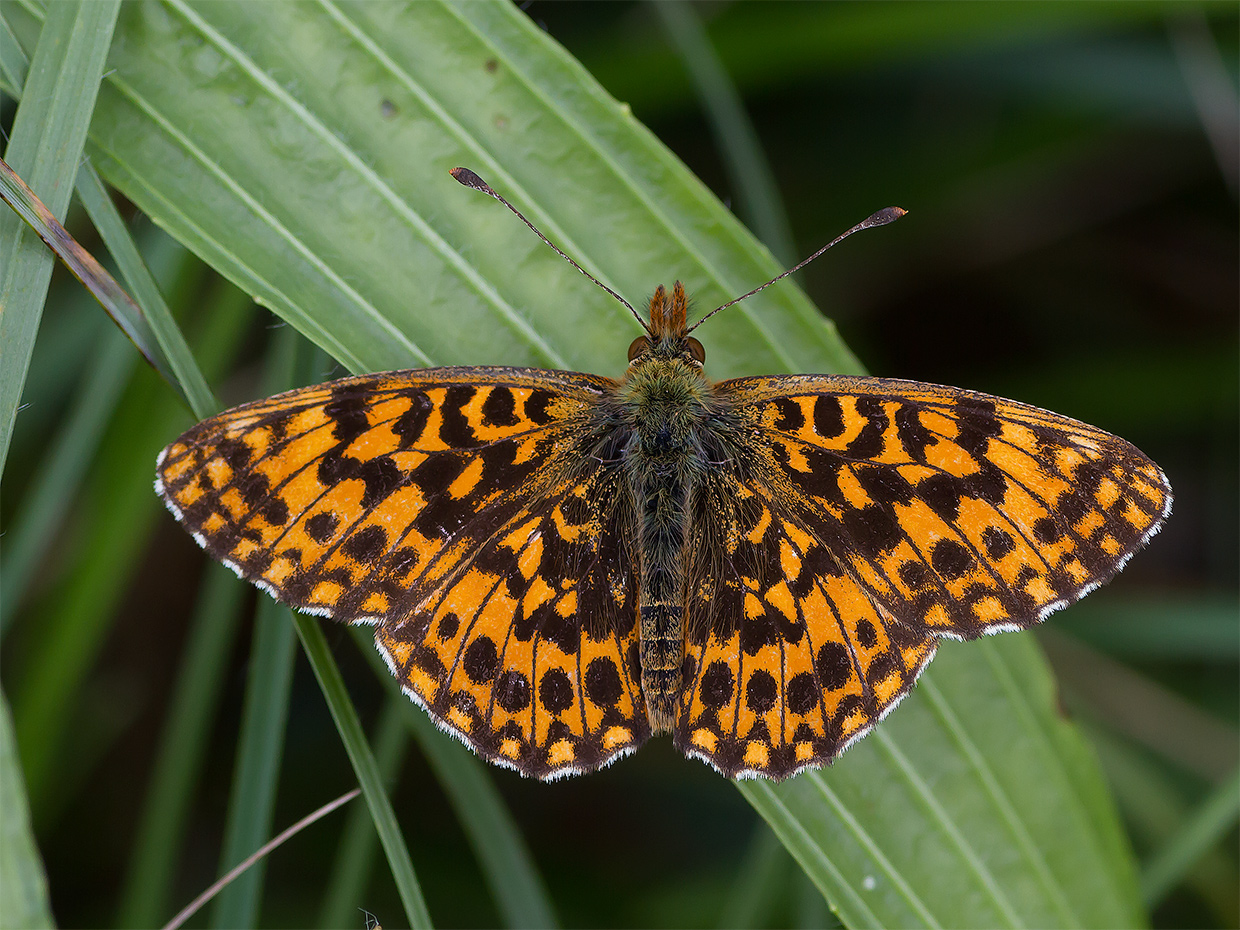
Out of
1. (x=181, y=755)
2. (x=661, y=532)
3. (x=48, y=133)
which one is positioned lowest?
(x=661, y=532)

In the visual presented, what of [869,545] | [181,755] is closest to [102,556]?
[181,755]

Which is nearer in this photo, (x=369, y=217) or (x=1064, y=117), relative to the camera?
(x=369, y=217)

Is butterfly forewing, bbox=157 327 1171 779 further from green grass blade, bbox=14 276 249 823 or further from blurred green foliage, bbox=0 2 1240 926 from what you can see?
green grass blade, bbox=14 276 249 823

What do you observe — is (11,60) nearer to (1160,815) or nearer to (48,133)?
(48,133)

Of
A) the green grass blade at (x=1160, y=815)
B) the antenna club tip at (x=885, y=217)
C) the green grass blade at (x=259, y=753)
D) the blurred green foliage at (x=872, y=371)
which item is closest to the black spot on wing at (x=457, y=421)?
the green grass blade at (x=259, y=753)

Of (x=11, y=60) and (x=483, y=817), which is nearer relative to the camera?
(x=11, y=60)

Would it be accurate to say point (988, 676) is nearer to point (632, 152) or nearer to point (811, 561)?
point (811, 561)

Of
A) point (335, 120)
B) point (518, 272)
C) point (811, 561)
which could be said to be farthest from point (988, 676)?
point (335, 120)
